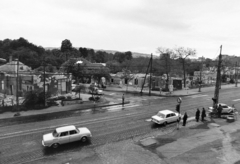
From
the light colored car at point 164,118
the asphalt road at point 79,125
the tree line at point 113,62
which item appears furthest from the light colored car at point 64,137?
the tree line at point 113,62

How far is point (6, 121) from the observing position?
21250 mm

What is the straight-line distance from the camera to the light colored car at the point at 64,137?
46.1ft

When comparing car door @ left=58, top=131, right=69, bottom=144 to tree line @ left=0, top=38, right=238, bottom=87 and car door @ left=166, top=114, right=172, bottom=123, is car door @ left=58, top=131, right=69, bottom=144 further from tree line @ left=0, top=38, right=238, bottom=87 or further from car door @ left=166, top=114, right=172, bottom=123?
tree line @ left=0, top=38, right=238, bottom=87

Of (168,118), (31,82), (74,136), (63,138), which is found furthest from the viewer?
(31,82)

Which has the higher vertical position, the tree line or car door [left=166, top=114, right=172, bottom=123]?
the tree line

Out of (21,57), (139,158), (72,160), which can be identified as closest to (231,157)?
(139,158)

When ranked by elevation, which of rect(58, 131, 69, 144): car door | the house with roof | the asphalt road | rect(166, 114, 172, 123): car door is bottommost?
the asphalt road

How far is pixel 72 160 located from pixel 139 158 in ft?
15.0

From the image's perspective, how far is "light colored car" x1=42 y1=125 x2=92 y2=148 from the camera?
1406 centimetres

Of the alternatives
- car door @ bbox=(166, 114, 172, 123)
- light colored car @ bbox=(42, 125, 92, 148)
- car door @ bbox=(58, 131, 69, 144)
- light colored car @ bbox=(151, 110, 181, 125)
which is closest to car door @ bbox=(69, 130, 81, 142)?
light colored car @ bbox=(42, 125, 92, 148)

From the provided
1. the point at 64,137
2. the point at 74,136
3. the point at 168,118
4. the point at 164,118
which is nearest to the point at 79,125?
the point at 74,136

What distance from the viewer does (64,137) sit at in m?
14.5

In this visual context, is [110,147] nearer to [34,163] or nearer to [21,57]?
[34,163]

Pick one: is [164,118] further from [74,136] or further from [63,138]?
[63,138]
